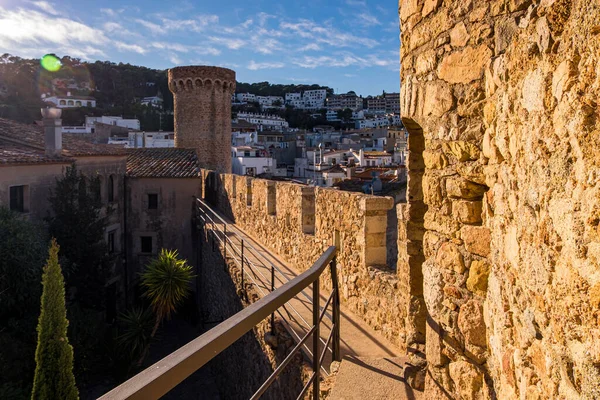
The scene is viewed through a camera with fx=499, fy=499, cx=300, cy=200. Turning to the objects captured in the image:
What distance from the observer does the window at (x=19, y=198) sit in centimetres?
1377

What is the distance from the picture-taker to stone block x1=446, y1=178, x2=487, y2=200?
259 cm

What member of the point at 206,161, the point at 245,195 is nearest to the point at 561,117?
the point at 245,195

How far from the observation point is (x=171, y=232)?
19.2 meters

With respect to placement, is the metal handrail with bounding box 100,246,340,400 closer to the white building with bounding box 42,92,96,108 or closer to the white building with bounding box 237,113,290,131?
the white building with bounding box 42,92,96,108

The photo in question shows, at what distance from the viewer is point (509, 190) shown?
208cm

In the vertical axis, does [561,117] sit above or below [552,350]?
above

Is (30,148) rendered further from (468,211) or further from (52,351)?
(468,211)

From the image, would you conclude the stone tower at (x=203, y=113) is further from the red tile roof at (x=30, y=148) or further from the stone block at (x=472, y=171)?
the stone block at (x=472, y=171)

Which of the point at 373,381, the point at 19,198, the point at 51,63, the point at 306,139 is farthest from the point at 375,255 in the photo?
the point at 51,63

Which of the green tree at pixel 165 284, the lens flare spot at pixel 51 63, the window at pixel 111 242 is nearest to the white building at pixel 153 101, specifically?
the lens flare spot at pixel 51 63

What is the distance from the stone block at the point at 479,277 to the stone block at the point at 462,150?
1.76ft

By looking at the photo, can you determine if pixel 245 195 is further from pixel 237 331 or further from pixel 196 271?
pixel 237 331

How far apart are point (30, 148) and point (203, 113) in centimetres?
991

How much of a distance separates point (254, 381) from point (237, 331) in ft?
20.6
